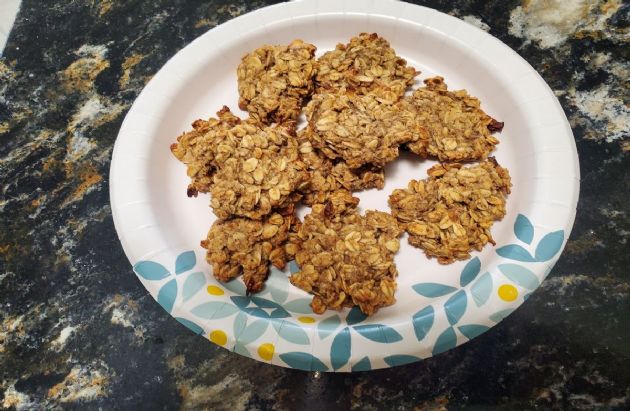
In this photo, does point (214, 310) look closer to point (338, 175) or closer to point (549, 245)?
point (338, 175)

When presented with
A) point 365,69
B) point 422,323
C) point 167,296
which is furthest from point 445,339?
point 365,69

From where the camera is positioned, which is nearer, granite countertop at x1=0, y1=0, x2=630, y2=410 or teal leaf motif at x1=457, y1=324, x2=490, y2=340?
teal leaf motif at x1=457, y1=324, x2=490, y2=340

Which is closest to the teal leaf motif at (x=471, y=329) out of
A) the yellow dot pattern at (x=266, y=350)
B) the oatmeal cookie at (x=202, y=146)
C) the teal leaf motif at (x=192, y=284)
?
the yellow dot pattern at (x=266, y=350)

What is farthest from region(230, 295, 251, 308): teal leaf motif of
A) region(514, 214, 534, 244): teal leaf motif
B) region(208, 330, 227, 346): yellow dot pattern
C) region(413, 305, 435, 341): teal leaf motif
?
region(514, 214, 534, 244): teal leaf motif

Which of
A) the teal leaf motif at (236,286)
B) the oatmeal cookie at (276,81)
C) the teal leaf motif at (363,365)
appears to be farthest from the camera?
the oatmeal cookie at (276,81)

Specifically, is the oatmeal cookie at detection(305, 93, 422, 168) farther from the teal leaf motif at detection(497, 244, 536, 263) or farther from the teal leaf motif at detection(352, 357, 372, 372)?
the teal leaf motif at detection(352, 357, 372, 372)

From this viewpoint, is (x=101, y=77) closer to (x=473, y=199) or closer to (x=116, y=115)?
(x=116, y=115)

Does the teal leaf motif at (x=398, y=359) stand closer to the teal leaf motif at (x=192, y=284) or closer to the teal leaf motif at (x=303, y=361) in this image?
the teal leaf motif at (x=303, y=361)

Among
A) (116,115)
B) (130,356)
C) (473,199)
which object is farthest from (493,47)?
(130,356)
